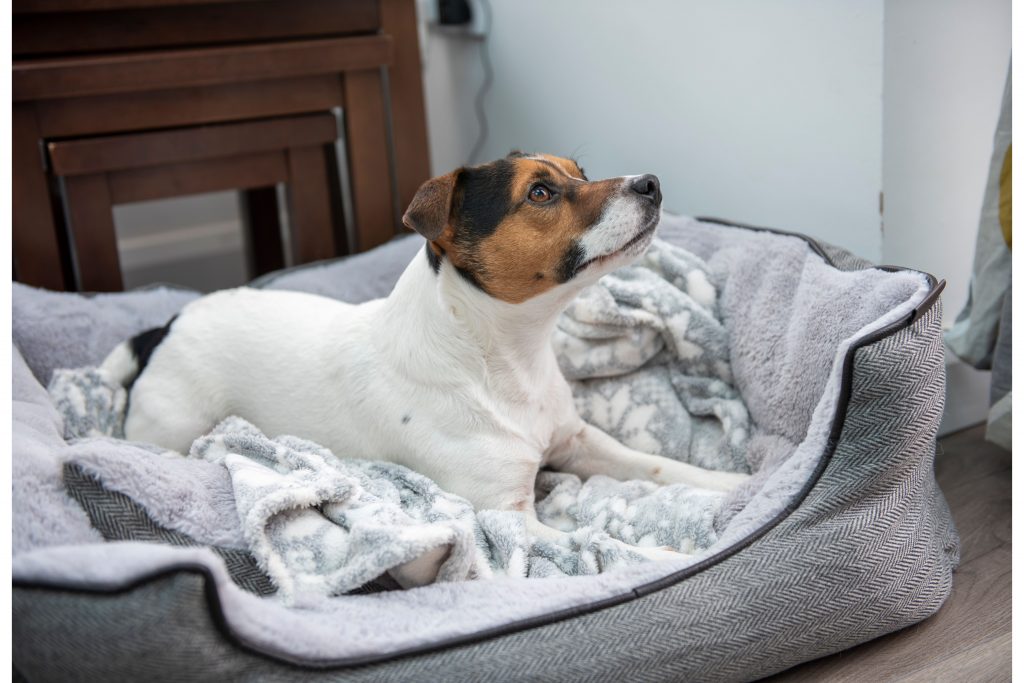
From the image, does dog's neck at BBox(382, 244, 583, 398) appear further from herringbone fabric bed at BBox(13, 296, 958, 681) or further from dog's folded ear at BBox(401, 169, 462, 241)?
herringbone fabric bed at BBox(13, 296, 958, 681)

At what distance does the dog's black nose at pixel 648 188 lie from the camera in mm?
1847

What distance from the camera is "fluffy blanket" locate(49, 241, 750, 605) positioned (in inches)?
66.2

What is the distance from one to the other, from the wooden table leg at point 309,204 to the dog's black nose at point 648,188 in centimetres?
160

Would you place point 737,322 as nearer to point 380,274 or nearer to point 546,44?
point 380,274

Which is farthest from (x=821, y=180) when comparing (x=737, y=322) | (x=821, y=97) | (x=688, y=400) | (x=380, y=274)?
(x=380, y=274)

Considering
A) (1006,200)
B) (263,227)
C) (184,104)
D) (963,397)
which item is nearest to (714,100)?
(1006,200)

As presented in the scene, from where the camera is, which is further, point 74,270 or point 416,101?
point 416,101

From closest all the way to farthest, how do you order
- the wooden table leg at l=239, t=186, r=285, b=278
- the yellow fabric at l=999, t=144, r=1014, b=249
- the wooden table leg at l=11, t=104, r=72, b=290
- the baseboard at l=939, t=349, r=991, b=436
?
the yellow fabric at l=999, t=144, r=1014, b=249 → the baseboard at l=939, t=349, r=991, b=436 → the wooden table leg at l=11, t=104, r=72, b=290 → the wooden table leg at l=239, t=186, r=285, b=278

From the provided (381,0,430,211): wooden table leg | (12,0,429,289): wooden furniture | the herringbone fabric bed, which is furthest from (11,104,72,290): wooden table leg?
the herringbone fabric bed

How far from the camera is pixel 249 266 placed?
3.90m

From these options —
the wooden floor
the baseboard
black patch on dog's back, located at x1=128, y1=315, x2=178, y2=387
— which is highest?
black patch on dog's back, located at x1=128, y1=315, x2=178, y2=387

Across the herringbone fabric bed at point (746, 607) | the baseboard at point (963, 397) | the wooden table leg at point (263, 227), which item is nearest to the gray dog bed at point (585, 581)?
the herringbone fabric bed at point (746, 607)

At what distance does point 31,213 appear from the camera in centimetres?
284

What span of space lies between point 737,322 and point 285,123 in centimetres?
152
